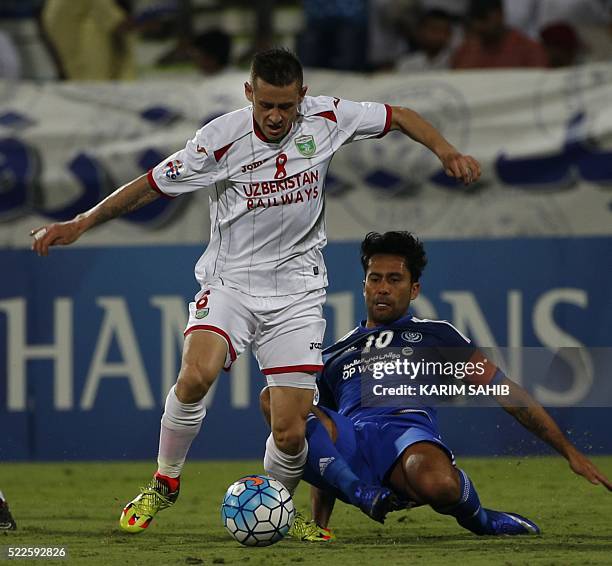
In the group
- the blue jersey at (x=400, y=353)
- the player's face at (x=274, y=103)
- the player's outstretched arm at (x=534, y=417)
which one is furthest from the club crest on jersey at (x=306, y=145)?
the player's outstretched arm at (x=534, y=417)

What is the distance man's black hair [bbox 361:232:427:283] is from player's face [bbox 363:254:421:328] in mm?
35

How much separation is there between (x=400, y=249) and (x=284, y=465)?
3.73 ft

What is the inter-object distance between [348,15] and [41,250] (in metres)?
5.47

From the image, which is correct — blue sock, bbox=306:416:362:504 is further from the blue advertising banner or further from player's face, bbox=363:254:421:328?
the blue advertising banner

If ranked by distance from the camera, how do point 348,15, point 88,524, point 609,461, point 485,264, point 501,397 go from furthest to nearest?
point 348,15
point 485,264
point 609,461
point 88,524
point 501,397

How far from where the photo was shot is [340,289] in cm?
915

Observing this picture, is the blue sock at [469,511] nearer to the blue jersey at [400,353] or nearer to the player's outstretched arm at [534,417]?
the player's outstretched arm at [534,417]

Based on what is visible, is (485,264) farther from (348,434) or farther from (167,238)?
(348,434)

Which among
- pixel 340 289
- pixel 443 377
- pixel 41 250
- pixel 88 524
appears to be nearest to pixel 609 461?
pixel 340 289

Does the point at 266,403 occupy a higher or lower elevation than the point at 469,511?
higher

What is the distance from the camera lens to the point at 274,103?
557 cm

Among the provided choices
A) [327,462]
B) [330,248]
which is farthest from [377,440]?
[330,248]

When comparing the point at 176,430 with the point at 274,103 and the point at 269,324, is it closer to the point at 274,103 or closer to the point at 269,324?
the point at 269,324

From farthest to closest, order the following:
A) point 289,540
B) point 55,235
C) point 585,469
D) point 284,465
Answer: point 284,465
point 289,540
point 55,235
point 585,469
